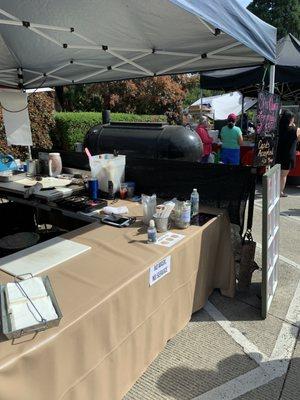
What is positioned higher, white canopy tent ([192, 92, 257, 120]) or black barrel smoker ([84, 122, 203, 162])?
white canopy tent ([192, 92, 257, 120])

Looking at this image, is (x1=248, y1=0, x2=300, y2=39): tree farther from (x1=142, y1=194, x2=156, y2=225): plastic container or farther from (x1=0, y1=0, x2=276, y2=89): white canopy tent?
(x1=142, y1=194, x2=156, y2=225): plastic container

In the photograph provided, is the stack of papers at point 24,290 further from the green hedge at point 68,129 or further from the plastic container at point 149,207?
the green hedge at point 68,129

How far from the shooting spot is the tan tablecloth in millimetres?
1416

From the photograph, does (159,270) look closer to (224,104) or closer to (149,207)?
(149,207)

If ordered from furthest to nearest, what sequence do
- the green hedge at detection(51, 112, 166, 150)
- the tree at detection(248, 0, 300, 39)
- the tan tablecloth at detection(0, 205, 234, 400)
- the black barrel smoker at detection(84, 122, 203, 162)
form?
the tree at detection(248, 0, 300, 39) → the green hedge at detection(51, 112, 166, 150) → the black barrel smoker at detection(84, 122, 203, 162) → the tan tablecloth at detection(0, 205, 234, 400)

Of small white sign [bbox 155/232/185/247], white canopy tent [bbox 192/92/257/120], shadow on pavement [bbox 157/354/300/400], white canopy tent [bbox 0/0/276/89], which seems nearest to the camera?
shadow on pavement [bbox 157/354/300/400]

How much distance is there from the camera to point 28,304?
1.60 meters

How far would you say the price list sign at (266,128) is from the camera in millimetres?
2992

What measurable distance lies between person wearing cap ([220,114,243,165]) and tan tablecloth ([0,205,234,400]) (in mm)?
5099

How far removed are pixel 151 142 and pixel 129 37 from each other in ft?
5.41

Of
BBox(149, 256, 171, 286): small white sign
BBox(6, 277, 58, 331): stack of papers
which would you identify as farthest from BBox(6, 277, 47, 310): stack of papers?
BBox(149, 256, 171, 286): small white sign

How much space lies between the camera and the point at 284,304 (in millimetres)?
3098

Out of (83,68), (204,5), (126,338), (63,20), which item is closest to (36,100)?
(83,68)

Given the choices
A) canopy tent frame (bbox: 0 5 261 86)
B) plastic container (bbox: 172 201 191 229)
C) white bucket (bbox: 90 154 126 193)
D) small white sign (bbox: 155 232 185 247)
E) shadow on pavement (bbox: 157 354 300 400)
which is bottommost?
shadow on pavement (bbox: 157 354 300 400)
